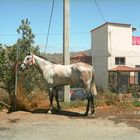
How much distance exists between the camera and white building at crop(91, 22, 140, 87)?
42031 mm

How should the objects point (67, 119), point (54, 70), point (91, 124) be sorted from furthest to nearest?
point (54, 70)
point (67, 119)
point (91, 124)

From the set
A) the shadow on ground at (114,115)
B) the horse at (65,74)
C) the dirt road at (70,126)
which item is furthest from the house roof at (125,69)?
the horse at (65,74)

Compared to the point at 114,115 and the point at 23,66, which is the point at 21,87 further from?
the point at 114,115

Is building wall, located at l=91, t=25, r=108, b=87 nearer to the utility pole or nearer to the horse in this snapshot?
the utility pole

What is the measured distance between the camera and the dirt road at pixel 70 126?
31.8ft

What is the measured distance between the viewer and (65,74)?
1334 cm

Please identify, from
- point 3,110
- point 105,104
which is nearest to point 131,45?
point 105,104

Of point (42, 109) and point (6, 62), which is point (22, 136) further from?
point (6, 62)

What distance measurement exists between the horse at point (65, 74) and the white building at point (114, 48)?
28.0m

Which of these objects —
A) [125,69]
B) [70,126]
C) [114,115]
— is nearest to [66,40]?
[114,115]

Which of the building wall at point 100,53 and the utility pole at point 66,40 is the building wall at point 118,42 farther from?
the utility pole at point 66,40

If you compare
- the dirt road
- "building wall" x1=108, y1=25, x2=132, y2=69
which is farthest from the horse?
"building wall" x1=108, y1=25, x2=132, y2=69

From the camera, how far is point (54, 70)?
44.6ft

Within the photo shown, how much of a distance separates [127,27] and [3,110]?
30.5 meters
